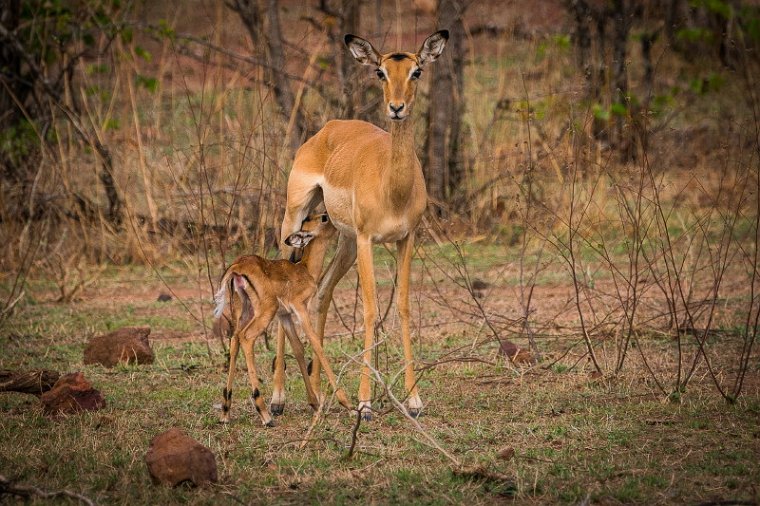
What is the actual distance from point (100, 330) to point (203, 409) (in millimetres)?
2675

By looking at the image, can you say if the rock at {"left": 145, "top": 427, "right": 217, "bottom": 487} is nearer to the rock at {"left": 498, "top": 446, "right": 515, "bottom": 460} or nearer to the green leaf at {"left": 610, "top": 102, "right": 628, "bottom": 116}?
the rock at {"left": 498, "top": 446, "right": 515, "bottom": 460}

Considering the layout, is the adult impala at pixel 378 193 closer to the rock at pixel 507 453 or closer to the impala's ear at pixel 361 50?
the impala's ear at pixel 361 50

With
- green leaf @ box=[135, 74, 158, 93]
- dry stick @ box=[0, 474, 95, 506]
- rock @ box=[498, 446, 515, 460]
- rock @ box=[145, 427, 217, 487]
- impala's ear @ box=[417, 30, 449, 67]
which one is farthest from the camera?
green leaf @ box=[135, 74, 158, 93]

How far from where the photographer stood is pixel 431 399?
243 inches

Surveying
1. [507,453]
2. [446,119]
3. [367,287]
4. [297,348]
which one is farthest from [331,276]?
[446,119]

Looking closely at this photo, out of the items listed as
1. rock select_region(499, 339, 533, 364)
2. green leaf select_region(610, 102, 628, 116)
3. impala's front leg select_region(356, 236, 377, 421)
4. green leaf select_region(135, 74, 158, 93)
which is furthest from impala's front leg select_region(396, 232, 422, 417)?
green leaf select_region(610, 102, 628, 116)

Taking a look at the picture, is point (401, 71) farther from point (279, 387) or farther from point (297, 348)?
point (279, 387)

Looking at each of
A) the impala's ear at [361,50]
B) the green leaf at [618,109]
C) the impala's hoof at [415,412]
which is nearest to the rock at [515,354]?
the impala's hoof at [415,412]

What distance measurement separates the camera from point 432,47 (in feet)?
21.2

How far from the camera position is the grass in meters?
4.47

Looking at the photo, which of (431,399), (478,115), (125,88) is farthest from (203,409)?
(478,115)

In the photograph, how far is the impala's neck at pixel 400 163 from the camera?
6.12 m

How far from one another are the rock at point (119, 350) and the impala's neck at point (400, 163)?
2096 millimetres

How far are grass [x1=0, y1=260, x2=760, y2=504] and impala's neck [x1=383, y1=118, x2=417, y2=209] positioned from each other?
3.67 feet
